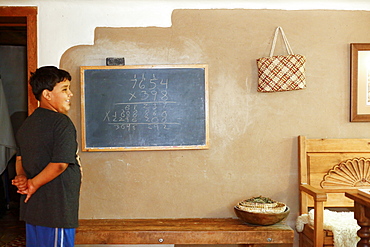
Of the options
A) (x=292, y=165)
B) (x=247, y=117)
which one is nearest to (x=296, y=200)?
(x=292, y=165)

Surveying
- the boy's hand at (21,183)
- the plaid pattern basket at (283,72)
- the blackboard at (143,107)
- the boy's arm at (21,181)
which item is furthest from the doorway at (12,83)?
the plaid pattern basket at (283,72)

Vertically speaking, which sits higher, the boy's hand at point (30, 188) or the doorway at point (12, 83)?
the doorway at point (12, 83)

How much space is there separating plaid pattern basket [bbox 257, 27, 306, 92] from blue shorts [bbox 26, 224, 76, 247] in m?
1.90

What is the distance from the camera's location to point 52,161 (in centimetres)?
220

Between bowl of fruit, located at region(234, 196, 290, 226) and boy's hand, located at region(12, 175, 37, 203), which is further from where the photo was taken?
bowl of fruit, located at region(234, 196, 290, 226)

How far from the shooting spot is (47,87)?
2361 millimetres

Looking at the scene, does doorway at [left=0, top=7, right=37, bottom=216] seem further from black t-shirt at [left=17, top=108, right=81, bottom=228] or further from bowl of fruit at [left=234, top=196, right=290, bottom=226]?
bowl of fruit at [left=234, top=196, right=290, bottom=226]

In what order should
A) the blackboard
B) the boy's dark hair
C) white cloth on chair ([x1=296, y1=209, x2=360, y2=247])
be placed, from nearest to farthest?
1. the boy's dark hair
2. white cloth on chair ([x1=296, y1=209, x2=360, y2=247])
3. the blackboard

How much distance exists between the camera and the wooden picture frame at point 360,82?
3.37 meters

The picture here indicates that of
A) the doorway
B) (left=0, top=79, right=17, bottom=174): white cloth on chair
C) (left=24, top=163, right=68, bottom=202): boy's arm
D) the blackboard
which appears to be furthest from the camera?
the doorway

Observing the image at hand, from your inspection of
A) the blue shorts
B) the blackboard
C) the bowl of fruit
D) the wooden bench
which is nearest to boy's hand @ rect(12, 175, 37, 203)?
the blue shorts

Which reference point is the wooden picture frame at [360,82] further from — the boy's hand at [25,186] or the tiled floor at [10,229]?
the tiled floor at [10,229]

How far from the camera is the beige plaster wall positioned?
11.0 feet

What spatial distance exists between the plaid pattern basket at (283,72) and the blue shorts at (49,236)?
1.90 m
